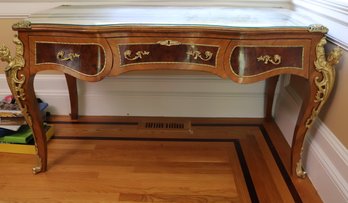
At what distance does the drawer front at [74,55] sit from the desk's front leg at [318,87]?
0.81 meters

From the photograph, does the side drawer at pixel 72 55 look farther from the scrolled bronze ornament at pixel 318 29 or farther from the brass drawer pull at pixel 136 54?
the scrolled bronze ornament at pixel 318 29

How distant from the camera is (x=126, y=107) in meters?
1.93

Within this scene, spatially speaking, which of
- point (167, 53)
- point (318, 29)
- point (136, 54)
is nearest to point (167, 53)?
point (167, 53)

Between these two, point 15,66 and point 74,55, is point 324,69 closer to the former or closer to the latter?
point 74,55

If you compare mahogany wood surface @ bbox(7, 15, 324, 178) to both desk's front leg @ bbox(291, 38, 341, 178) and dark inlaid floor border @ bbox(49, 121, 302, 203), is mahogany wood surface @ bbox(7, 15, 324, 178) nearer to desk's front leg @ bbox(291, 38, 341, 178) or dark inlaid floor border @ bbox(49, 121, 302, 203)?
desk's front leg @ bbox(291, 38, 341, 178)

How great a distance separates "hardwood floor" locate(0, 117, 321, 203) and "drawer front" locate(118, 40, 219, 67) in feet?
1.78

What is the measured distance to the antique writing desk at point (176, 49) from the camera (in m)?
1.12

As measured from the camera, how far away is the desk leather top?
117 centimetres

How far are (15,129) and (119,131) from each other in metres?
0.55

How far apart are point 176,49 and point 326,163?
77cm

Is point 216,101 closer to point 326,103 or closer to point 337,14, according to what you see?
point 326,103

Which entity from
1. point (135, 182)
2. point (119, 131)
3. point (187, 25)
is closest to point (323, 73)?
point (187, 25)

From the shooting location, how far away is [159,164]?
149cm

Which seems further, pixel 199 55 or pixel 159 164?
pixel 159 164
